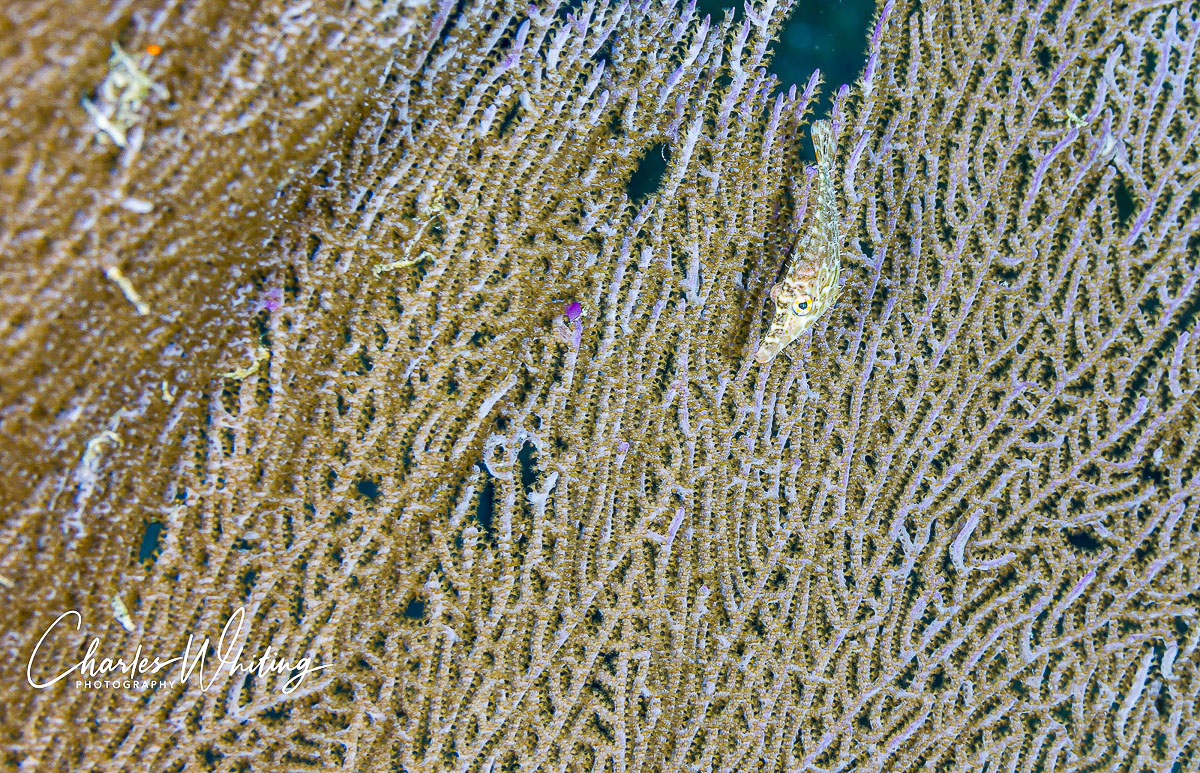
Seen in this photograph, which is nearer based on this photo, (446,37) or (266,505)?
(266,505)

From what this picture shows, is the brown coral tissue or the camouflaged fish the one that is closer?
the brown coral tissue

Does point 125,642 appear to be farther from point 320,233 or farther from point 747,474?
point 747,474

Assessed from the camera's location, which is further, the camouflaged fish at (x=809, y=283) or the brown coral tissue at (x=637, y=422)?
the camouflaged fish at (x=809, y=283)

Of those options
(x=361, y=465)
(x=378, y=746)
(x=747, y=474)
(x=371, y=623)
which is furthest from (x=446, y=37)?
(x=378, y=746)
